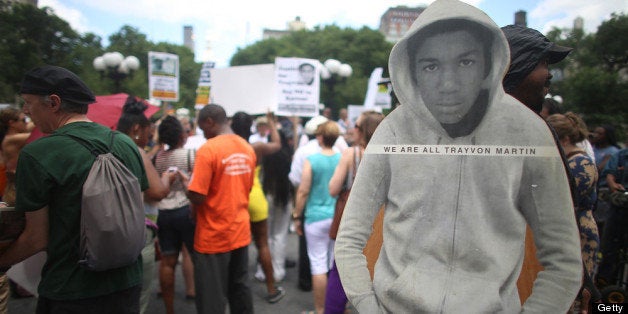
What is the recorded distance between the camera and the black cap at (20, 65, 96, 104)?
2.21 meters

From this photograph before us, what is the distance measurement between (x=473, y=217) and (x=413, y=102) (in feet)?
1.34

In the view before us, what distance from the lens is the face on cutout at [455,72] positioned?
1.29m

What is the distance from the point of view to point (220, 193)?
350 centimetres

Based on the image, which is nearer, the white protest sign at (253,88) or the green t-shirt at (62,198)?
the green t-shirt at (62,198)

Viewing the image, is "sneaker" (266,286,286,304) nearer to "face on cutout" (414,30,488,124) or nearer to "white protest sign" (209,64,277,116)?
"white protest sign" (209,64,277,116)

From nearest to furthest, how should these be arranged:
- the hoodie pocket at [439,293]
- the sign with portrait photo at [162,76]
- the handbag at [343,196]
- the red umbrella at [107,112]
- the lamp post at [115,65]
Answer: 1. the hoodie pocket at [439,293]
2. the handbag at [343,196]
3. the red umbrella at [107,112]
4. the sign with portrait photo at [162,76]
5. the lamp post at [115,65]

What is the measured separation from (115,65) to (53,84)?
37.0 feet

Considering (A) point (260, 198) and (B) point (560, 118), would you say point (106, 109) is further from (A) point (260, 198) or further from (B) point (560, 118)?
(B) point (560, 118)

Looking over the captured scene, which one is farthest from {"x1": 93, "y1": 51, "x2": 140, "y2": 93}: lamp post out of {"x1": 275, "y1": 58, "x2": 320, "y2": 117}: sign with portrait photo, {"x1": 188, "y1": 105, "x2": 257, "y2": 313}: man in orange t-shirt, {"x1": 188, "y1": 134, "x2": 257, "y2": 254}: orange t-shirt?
{"x1": 188, "y1": 134, "x2": 257, "y2": 254}: orange t-shirt

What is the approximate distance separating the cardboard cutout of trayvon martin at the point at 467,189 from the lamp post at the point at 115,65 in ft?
41.2

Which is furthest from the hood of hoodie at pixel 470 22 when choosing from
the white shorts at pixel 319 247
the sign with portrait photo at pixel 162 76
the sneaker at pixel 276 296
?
the sign with portrait photo at pixel 162 76

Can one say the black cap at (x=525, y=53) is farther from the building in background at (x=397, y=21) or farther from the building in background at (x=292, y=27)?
the building in background at (x=292, y=27)

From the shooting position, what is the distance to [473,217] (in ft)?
4.11

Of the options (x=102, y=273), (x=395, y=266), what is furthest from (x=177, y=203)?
(x=395, y=266)
